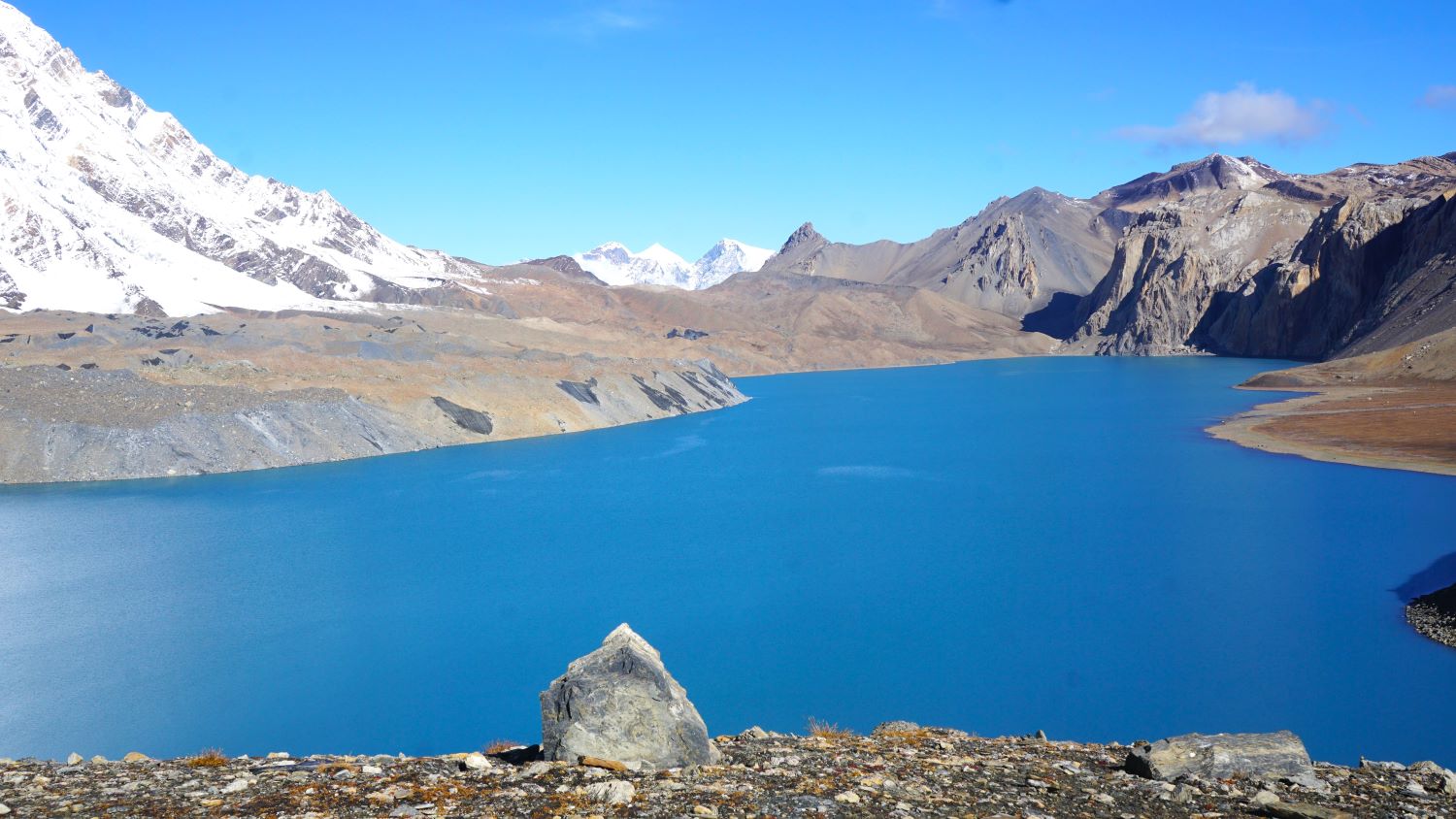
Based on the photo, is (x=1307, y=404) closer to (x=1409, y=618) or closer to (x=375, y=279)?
(x=1409, y=618)

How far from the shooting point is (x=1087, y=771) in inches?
376

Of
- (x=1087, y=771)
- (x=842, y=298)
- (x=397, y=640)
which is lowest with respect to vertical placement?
(x=397, y=640)

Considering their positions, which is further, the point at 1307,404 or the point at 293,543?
the point at 1307,404

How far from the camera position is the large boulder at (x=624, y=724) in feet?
30.1

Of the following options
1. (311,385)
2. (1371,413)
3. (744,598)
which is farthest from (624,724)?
(1371,413)

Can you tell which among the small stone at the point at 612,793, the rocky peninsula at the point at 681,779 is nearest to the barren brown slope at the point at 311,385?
the rocky peninsula at the point at 681,779

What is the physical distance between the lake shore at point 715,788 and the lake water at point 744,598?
838 cm

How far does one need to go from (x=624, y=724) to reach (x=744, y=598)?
18164 mm

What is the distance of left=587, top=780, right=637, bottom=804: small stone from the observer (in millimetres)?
7914

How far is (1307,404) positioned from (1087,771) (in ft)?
235

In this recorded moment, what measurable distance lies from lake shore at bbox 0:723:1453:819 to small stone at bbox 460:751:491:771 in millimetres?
12

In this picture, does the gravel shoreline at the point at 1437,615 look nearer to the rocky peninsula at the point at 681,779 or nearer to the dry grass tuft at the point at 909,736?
the rocky peninsula at the point at 681,779

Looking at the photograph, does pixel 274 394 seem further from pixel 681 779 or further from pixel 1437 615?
pixel 681 779

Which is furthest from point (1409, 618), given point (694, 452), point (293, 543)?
point (694, 452)
